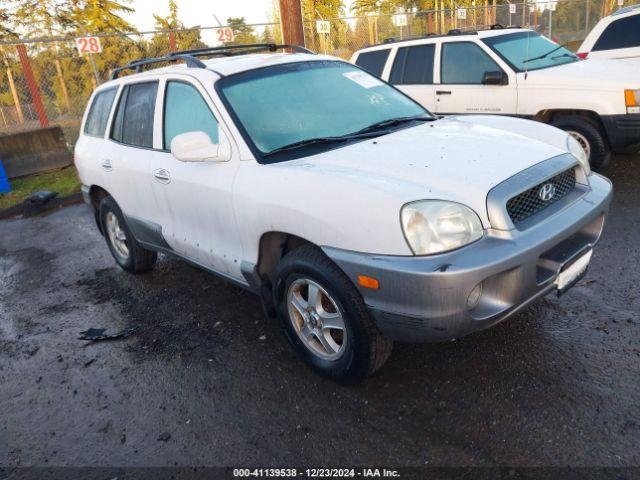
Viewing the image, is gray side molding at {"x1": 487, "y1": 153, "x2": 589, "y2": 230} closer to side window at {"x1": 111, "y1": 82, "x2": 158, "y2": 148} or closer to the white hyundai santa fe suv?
the white hyundai santa fe suv

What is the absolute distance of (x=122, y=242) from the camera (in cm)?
502

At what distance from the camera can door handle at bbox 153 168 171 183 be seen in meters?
3.66

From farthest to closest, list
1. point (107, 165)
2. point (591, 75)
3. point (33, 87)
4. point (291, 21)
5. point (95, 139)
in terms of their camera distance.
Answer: point (33, 87) < point (291, 21) < point (591, 75) < point (95, 139) < point (107, 165)

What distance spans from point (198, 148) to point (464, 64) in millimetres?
4833

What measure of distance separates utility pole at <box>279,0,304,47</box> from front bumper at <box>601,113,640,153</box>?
193 inches

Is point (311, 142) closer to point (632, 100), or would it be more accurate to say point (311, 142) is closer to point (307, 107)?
point (307, 107)

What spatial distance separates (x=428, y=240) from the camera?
2.38m

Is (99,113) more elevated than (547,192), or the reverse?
(99,113)

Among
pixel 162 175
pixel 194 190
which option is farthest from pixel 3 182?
pixel 194 190

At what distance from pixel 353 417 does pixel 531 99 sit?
4.95 metres

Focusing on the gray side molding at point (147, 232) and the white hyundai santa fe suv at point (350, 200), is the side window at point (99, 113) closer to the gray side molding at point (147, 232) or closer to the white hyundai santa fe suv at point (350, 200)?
the white hyundai santa fe suv at point (350, 200)

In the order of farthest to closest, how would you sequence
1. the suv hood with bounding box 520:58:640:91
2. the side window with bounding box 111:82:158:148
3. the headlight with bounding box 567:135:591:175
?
1. the suv hood with bounding box 520:58:640:91
2. the side window with bounding box 111:82:158:148
3. the headlight with bounding box 567:135:591:175

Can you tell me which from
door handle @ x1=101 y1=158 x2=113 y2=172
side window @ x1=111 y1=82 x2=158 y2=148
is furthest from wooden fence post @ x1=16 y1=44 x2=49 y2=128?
side window @ x1=111 y1=82 x2=158 y2=148

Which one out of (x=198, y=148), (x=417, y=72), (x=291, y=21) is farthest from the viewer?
(x=291, y=21)
